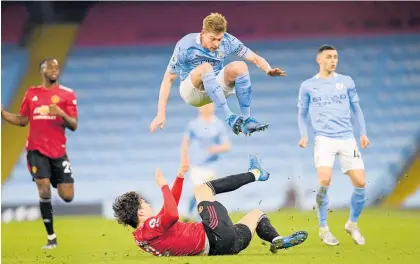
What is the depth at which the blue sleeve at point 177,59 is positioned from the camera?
7828 mm

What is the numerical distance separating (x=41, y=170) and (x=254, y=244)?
91.5 inches

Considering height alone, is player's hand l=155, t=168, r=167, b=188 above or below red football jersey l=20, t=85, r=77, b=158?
below

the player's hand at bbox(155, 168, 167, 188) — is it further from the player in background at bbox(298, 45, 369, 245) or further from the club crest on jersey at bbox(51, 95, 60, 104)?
the club crest on jersey at bbox(51, 95, 60, 104)

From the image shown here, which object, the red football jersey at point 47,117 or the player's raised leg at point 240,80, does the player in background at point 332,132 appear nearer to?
the player's raised leg at point 240,80

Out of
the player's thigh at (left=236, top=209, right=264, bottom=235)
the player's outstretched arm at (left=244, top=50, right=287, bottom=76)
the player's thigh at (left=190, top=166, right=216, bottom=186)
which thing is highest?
the player's outstretched arm at (left=244, top=50, right=287, bottom=76)

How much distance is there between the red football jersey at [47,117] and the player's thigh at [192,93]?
7.85ft

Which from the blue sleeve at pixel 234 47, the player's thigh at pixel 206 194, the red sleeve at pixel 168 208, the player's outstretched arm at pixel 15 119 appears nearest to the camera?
the red sleeve at pixel 168 208

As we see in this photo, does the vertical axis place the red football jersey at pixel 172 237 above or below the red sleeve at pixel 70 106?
below

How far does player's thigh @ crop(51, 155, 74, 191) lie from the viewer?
991cm

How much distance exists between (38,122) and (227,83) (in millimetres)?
2889

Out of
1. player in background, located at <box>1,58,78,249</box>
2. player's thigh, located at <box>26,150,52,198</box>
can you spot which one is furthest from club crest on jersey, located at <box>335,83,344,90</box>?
player's thigh, located at <box>26,150,52,198</box>

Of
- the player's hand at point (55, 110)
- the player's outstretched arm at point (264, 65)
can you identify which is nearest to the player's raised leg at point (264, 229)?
the player's outstretched arm at point (264, 65)

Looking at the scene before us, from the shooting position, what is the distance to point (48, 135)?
9.84m

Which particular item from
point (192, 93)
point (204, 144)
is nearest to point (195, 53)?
point (192, 93)
